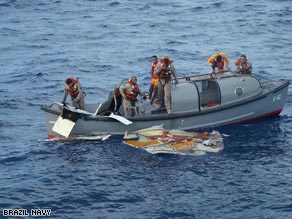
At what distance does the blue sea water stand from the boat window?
7.08ft

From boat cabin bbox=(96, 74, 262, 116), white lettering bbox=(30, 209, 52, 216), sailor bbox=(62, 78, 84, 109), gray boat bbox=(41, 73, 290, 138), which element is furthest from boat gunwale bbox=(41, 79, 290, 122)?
white lettering bbox=(30, 209, 52, 216)

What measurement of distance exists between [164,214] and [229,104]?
9970 mm

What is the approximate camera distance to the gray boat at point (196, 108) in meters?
32.5

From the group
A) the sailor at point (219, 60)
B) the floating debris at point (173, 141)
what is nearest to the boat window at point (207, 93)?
the sailor at point (219, 60)

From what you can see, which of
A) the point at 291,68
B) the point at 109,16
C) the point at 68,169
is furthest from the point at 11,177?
the point at 109,16

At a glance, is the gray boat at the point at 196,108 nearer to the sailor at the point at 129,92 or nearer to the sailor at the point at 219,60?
the sailor at the point at 129,92

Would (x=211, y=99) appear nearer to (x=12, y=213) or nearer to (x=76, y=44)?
(x=12, y=213)

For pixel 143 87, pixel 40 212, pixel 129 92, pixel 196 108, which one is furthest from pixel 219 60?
pixel 40 212

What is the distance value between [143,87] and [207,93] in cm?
767

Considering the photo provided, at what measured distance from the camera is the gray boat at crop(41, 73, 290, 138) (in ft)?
107

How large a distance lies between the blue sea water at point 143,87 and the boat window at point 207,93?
216 cm

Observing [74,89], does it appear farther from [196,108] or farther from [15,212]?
[15,212]

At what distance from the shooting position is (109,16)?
62.9 meters

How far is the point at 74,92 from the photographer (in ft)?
107
